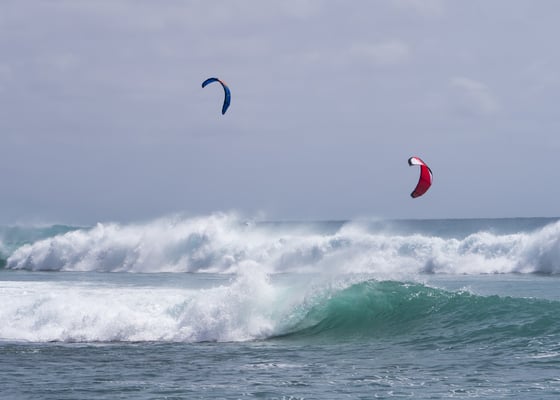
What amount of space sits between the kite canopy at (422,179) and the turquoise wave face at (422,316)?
2.59m

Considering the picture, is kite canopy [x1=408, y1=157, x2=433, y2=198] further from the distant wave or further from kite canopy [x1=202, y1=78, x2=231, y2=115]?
the distant wave

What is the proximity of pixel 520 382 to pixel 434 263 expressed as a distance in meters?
27.1

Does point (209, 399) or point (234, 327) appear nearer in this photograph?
point (209, 399)

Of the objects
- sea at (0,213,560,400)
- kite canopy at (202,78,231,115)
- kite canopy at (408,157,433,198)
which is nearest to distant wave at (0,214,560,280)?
sea at (0,213,560,400)

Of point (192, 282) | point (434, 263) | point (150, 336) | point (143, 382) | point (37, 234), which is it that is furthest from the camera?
point (37, 234)

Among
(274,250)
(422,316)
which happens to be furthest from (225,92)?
(274,250)

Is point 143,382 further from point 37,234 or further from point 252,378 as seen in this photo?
point 37,234

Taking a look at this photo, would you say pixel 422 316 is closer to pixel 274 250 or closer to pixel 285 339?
pixel 285 339

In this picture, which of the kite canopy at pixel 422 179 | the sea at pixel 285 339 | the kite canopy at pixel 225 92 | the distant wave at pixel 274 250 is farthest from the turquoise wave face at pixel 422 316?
the distant wave at pixel 274 250

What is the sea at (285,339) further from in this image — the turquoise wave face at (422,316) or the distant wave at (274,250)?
the distant wave at (274,250)

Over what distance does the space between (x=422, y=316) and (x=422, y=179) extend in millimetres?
2850

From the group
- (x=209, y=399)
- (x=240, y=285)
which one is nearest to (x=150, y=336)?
(x=240, y=285)

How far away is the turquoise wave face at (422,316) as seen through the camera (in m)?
17.6

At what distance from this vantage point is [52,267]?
4600cm
